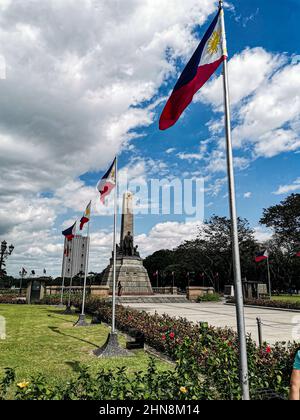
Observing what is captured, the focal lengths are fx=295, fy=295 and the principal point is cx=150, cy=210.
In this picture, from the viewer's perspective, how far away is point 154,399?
12.2 ft

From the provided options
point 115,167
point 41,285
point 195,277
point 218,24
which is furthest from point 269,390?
point 195,277

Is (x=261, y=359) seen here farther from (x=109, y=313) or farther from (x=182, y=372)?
(x=109, y=313)

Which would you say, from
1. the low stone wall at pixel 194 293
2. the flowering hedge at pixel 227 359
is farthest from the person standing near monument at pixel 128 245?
the flowering hedge at pixel 227 359

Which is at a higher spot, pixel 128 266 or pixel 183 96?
pixel 183 96

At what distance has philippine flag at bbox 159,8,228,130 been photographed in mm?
4926

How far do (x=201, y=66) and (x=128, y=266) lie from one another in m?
31.0

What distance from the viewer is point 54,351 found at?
8.45 metres

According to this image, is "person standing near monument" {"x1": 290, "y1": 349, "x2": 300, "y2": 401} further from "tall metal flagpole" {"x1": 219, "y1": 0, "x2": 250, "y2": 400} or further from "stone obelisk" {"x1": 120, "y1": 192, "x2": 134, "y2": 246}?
"stone obelisk" {"x1": 120, "y1": 192, "x2": 134, "y2": 246}

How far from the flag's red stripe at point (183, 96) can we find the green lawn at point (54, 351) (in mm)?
5559

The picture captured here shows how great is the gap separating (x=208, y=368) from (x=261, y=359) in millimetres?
1062

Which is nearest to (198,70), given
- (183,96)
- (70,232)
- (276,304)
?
(183,96)

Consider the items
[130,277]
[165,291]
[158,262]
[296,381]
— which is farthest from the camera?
[158,262]

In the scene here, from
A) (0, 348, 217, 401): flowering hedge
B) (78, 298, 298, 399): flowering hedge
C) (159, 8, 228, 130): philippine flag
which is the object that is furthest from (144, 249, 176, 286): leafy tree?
(0, 348, 217, 401): flowering hedge

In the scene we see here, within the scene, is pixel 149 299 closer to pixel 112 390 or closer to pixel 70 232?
pixel 70 232
